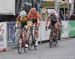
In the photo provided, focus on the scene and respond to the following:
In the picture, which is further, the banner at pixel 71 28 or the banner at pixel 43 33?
the banner at pixel 71 28

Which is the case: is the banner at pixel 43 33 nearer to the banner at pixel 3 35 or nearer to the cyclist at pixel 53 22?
the cyclist at pixel 53 22

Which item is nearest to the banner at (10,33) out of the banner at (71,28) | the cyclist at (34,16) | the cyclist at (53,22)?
the cyclist at (34,16)

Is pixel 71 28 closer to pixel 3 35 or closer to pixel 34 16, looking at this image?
pixel 34 16

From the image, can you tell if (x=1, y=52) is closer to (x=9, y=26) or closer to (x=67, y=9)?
(x=9, y=26)

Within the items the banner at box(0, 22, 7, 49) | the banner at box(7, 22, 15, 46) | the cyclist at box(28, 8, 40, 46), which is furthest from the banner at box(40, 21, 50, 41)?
the banner at box(0, 22, 7, 49)

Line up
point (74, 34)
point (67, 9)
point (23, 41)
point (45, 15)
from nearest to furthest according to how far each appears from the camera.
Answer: point (23, 41), point (45, 15), point (74, 34), point (67, 9)

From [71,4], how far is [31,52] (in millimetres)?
13653

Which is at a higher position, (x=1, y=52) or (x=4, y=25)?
(x=4, y=25)

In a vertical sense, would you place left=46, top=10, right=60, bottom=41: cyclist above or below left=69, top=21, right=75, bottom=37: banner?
above

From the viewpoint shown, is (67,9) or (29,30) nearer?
(29,30)

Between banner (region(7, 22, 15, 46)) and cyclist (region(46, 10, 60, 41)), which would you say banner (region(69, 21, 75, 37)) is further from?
banner (region(7, 22, 15, 46))

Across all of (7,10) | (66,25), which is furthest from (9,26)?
(66,25)

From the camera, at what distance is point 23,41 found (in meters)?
15.0

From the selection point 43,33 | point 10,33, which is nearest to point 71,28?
point 43,33
